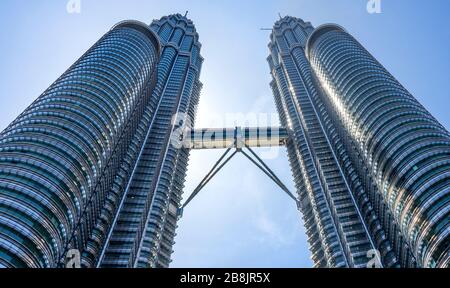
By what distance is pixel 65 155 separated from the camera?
79.5m

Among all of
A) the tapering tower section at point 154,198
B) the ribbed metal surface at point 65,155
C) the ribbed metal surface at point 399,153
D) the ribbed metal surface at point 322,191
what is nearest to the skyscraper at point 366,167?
the ribbed metal surface at point 399,153

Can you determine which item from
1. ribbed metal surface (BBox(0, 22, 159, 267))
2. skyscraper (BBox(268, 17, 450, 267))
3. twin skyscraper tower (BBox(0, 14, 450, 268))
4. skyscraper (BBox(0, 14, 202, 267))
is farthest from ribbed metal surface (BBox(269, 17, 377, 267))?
ribbed metal surface (BBox(0, 22, 159, 267))

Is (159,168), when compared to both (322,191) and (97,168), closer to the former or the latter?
(97,168)

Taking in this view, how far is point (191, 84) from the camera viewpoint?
7830 inches

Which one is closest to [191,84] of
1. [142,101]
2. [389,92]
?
[142,101]

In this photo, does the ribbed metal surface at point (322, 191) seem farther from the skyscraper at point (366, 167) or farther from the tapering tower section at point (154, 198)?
the tapering tower section at point (154, 198)

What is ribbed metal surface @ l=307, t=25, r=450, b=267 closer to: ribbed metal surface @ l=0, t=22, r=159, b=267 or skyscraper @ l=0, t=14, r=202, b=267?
skyscraper @ l=0, t=14, r=202, b=267

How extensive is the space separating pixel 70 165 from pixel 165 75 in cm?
11483

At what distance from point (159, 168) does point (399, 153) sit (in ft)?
242

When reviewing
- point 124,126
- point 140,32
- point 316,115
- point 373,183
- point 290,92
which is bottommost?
point 373,183

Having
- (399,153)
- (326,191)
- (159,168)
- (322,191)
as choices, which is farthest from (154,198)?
(399,153)

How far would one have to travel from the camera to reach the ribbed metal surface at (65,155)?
64562mm
